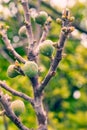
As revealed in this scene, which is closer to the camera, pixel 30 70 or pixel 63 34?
A: pixel 63 34

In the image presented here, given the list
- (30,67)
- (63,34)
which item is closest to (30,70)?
(30,67)

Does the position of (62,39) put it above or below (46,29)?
below

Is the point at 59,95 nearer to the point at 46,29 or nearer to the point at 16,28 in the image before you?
the point at 16,28

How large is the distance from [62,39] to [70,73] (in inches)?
306

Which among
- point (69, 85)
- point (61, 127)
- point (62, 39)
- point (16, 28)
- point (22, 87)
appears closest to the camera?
point (62, 39)

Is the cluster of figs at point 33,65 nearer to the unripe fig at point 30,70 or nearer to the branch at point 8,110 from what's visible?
the unripe fig at point 30,70

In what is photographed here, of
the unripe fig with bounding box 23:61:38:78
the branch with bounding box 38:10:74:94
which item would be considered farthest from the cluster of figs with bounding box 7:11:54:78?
the branch with bounding box 38:10:74:94

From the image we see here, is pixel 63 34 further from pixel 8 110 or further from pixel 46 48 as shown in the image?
pixel 8 110

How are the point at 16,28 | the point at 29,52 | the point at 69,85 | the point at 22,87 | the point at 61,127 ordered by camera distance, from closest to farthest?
1. the point at 29,52
2. the point at 16,28
3. the point at 22,87
4. the point at 61,127
5. the point at 69,85

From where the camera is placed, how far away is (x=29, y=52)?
2.04 metres

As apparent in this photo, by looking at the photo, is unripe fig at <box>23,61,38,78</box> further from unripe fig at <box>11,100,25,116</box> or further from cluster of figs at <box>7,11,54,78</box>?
unripe fig at <box>11,100,25,116</box>

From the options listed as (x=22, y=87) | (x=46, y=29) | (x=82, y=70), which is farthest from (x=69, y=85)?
(x=46, y=29)

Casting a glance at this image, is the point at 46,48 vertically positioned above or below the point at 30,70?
above

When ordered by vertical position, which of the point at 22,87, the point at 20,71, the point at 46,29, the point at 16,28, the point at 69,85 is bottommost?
the point at 20,71
